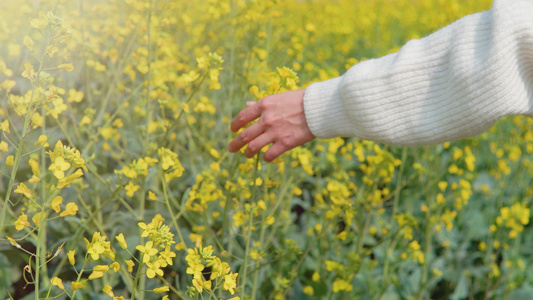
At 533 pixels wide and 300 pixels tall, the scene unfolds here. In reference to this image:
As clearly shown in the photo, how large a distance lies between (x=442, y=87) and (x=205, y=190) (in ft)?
2.40

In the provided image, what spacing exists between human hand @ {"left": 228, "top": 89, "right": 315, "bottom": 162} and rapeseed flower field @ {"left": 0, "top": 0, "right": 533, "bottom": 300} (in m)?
0.04

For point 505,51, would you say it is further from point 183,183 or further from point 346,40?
point 346,40

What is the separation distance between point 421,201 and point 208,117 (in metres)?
1.27

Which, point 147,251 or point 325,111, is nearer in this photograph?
point 147,251

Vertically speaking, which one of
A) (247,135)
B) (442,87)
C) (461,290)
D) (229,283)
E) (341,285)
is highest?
(442,87)

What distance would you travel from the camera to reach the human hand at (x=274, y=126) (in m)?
1.62

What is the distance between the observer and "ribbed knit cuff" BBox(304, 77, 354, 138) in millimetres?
1681

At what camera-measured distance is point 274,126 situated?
1.63m

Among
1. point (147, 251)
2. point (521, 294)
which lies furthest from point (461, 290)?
point (147, 251)

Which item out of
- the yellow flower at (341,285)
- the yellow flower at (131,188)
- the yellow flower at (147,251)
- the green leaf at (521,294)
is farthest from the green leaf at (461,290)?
the yellow flower at (147,251)

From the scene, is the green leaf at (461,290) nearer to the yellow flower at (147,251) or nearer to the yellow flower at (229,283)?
the yellow flower at (229,283)

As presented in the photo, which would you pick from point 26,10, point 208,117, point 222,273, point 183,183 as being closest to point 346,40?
point 208,117

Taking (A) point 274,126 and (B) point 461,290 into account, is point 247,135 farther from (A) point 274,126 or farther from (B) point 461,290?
(B) point 461,290

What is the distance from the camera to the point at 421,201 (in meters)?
3.23
